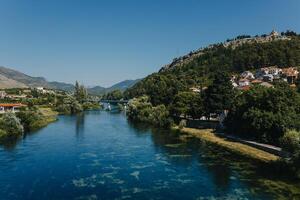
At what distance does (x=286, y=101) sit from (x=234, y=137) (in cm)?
1133

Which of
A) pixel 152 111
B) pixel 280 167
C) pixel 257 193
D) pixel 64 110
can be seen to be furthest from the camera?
pixel 64 110

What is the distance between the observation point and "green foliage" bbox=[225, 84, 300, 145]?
55181 millimetres

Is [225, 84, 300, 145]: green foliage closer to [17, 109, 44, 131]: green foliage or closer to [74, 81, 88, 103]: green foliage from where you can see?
[17, 109, 44, 131]: green foliage

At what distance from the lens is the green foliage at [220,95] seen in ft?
262

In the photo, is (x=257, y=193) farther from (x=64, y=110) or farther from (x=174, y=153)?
(x=64, y=110)

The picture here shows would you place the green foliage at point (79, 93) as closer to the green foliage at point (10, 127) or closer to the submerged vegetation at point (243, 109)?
the submerged vegetation at point (243, 109)

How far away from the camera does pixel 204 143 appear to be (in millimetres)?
64625

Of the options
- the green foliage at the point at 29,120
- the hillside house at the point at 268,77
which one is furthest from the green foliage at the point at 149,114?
the hillside house at the point at 268,77

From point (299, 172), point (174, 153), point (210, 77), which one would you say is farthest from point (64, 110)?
point (299, 172)

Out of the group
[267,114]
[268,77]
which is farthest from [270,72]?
[267,114]

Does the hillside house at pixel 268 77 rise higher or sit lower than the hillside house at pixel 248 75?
lower

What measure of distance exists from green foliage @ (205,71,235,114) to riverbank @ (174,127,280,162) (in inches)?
234

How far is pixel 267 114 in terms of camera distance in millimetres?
57094

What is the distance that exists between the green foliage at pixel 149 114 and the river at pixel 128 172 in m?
23.8
